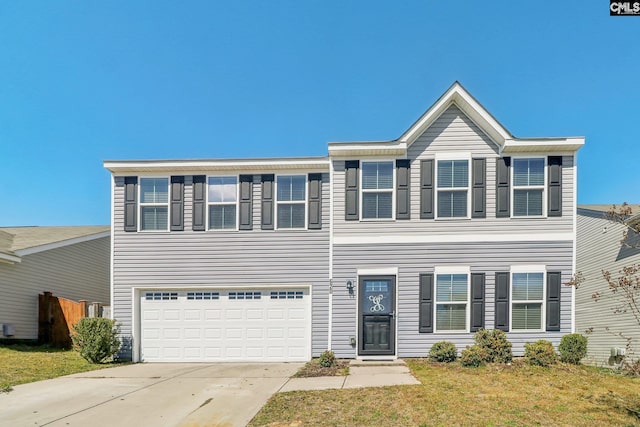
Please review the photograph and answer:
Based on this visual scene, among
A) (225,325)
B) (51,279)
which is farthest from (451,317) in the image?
(51,279)

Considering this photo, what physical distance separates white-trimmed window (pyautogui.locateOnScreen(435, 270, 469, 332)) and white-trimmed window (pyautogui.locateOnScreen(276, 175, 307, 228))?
157 inches

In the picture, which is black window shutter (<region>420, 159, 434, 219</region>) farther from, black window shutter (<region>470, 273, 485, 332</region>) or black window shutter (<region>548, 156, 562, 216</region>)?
black window shutter (<region>548, 156, 562, 216</region>)

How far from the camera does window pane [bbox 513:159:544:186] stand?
1205 centimetres

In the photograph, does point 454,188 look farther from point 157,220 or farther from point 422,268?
point 157,220

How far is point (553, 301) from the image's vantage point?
38.6 ft

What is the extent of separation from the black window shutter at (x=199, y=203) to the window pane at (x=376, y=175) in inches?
175

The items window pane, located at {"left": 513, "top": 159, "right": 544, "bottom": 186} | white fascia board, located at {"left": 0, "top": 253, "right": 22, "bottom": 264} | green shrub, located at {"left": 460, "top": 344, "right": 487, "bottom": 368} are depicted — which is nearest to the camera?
green shrub, located at {"left": 460, "top": 344, "right": 487, "bottom": 368}

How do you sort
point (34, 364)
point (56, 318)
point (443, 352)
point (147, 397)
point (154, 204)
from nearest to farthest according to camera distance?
1. point (147, 397)
2. point (443, 352)
3. point (34, 364)
4. point (154, 204)
5. point (56, 318)

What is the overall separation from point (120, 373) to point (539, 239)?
1077 cm

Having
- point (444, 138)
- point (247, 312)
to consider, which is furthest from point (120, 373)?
point (444, 138)

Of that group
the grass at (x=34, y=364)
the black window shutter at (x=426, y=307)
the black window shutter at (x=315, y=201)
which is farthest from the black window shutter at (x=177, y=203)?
the black window shutter at (x=426, y=307)

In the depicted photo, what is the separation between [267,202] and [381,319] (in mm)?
4370

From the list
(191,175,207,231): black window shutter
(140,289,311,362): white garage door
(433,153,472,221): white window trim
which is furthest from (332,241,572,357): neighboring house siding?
(191,175,207,231): black window shutter

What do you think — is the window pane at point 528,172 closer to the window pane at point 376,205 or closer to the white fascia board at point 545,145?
the white fascia board at point 545,145
